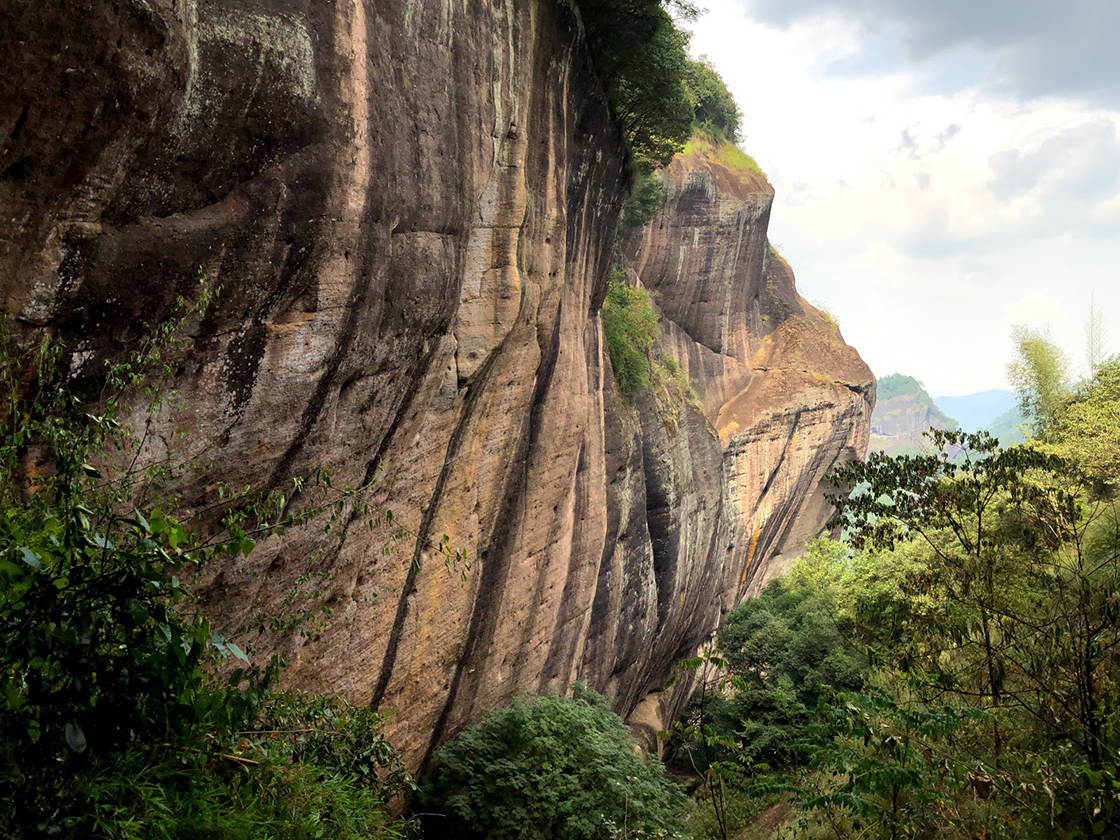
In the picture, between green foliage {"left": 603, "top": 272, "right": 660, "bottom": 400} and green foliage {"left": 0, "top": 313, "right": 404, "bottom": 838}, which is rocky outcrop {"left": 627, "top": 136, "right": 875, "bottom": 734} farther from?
green foliage {"left": 0, "top": 313, "right": 404, "bottom": 838}

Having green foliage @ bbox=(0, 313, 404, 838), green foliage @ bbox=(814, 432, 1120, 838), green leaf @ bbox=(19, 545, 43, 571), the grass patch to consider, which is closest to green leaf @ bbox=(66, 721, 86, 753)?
green foliage @ bbox=(0, 313, 404, 838)

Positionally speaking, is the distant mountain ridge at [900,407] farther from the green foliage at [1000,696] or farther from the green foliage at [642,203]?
the green foliage at [1000,696]

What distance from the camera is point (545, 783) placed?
10109 mm

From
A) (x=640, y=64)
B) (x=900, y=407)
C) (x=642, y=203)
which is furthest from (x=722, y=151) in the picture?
(x=900, y=407)

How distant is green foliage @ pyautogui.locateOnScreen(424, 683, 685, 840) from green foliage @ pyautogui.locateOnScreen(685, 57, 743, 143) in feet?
98.9

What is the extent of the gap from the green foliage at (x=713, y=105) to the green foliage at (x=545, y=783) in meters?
30.2

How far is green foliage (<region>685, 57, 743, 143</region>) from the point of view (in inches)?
1394

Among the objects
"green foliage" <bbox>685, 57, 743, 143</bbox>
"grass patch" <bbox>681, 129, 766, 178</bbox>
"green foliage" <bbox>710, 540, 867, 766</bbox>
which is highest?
"green foliage" <bbox>685, 57, 743, 143</bbox>

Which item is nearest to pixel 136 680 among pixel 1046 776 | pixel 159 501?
pixel 159 501

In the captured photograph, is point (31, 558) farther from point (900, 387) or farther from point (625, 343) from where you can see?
point (900, 387)

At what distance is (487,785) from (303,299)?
22.3 feet

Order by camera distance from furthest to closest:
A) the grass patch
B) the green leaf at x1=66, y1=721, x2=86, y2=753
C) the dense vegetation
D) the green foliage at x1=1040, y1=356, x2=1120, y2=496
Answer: the grass patch → the green foliage at x1=1040, y1=356, x2=1120, y2=496 → the dense vegetation → the green leaf at x1=66, y1=721, x2=86, y2=753

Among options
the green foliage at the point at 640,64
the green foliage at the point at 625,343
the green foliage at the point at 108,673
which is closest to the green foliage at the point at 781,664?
the green foliage at the point at 625,343

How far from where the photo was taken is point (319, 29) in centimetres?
657
